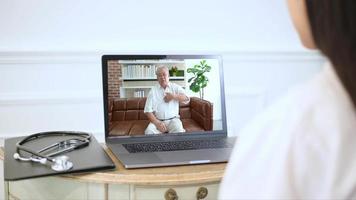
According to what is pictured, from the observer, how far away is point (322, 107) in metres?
0.42

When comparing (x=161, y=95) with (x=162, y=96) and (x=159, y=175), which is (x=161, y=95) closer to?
(x=162, y=96)

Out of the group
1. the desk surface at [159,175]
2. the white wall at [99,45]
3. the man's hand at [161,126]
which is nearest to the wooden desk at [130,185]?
the desk surface at [159,175]

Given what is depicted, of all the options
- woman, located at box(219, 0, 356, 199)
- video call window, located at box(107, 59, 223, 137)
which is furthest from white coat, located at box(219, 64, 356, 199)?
video call window, located at box(107, 59, 223, 137)

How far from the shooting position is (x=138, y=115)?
1245 millimetres

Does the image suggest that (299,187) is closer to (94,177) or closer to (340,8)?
(340,8)

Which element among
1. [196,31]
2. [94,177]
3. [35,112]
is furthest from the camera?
[196,31]

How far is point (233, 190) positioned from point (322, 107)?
156mm

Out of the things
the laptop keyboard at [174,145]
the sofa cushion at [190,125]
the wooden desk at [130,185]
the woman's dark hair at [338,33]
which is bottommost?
the wooden desk at [130,185]

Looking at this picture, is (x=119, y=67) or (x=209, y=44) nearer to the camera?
(x=119, y=67)

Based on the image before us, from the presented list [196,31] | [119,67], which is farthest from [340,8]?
[196,31]

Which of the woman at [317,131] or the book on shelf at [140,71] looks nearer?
the woman at [317,131]

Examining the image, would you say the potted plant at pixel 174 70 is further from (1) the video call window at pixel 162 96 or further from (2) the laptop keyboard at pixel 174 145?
(2) the laptop keyboard at pixel 174 145

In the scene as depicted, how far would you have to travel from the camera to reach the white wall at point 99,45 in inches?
65.2

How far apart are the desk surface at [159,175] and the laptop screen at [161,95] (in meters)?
0.24
